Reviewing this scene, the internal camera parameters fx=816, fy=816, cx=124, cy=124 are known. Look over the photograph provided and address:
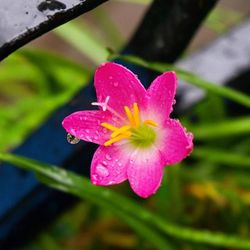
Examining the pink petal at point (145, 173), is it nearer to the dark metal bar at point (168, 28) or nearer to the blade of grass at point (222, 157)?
the dark metal bar at point (168, 28)

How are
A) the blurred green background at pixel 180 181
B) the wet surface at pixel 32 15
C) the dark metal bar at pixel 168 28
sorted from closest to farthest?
the wet surface at pixel 32 15, the dark metal bar at pixel 168 28, the blurred green background at pixel 180 181

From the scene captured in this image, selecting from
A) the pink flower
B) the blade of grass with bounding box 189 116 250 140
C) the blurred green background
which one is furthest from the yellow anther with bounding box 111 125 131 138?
the blade of grass with bounding box 189 116 250 140

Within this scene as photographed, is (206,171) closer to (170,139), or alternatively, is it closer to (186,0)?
(186,0)

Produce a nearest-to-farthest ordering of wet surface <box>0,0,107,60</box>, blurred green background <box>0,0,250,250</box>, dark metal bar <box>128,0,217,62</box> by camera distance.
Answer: wet surface <box>0,0,107,60</box>, dark metal bar <box>128,0,217,62</box>, blurred green background <box>0,0,250,250</box>

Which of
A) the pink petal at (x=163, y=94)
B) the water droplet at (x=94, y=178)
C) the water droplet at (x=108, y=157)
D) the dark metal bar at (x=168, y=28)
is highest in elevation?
the pink petal at (x=163, y=94)

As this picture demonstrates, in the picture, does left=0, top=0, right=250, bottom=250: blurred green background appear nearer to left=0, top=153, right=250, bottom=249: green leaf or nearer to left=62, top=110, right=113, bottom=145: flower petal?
left=0, top=153, right=250, bottom=249: green leaf

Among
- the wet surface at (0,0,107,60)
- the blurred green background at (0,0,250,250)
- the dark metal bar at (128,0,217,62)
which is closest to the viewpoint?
the wet surface at (0,0,107,60)

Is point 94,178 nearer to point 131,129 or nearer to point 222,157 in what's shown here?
point 131,129

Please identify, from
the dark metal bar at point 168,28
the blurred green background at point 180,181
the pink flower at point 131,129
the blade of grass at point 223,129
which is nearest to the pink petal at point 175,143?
the pink flower at point 131,129

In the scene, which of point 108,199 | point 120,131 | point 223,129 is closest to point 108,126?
point 120,131
